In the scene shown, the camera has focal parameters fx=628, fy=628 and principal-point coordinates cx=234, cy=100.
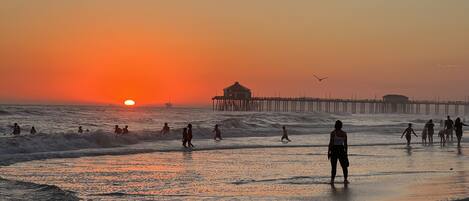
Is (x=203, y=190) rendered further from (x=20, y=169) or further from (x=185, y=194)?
(x=20, y=169)

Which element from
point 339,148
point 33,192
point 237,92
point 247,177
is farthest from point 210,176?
point 237,92

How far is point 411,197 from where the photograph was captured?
11289 mm

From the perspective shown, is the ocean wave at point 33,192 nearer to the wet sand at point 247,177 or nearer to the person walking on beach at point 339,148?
the wet sand at point 247,177

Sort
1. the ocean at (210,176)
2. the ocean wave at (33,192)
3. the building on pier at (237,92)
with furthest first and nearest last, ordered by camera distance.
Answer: the building on pier at (237,92)
the ocean at (210,176)
the ocean wave at (33,192)

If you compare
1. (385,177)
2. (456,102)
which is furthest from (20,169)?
(456,102)

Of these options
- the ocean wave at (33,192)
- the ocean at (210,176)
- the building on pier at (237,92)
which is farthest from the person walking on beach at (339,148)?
the building on pier at (237,92)

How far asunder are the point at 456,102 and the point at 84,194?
169 metres

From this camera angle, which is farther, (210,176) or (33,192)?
(210,176)

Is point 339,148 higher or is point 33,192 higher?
point 339,148

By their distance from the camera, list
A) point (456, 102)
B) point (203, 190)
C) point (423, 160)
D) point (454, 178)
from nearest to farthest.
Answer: point (203, 190)
point (454, 178)
point (423, 160)
point (456, 102)

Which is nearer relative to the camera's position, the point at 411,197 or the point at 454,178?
the point at 411,197

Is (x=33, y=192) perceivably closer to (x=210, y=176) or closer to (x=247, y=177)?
(x=210, y=176)

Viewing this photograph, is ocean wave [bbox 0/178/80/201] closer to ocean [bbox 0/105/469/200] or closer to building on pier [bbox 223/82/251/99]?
ocean [bbox 0/105/469/200]

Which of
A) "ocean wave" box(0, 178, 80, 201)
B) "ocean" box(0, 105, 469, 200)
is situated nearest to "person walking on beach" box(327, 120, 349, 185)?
"ocean" box(0, 105, 469, 200)
